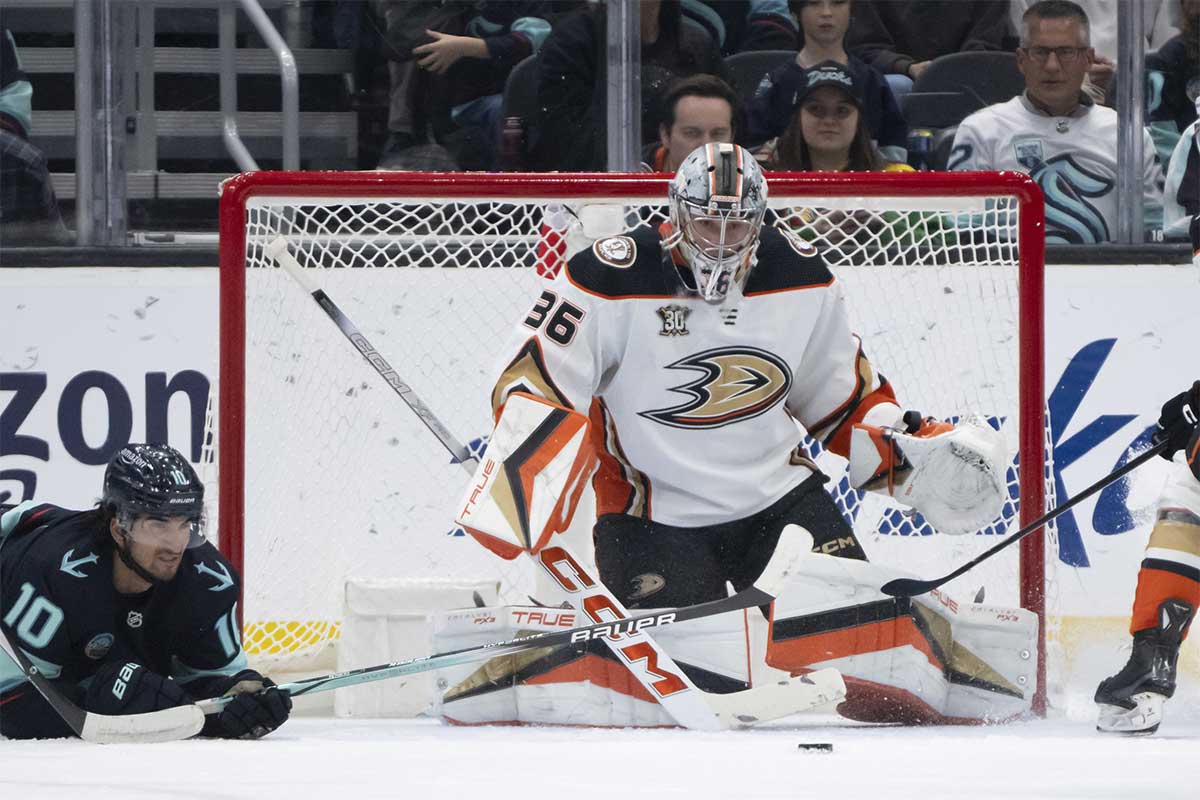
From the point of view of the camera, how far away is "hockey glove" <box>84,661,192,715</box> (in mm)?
2793

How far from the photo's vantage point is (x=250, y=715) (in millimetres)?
2816

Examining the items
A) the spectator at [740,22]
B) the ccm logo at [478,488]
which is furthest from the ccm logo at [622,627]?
the spectator at [740,22]

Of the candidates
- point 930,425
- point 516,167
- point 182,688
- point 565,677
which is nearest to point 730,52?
point 516,167

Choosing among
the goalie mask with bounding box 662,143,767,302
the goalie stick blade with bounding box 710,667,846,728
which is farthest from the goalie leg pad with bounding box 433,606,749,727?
the goalie mask with bounding box 662,143,767,302

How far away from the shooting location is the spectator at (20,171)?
3959 millimetres

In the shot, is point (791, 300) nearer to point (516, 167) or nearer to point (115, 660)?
point (516, 167)

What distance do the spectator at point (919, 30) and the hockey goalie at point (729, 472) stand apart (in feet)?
3.19

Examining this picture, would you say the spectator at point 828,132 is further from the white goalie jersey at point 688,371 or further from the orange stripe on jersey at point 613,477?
the orange stripe on jersey at point 613,477

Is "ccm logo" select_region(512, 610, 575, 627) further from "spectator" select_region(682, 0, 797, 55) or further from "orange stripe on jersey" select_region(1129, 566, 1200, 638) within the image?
"spectator" select_region(682, 0, 797, 55)

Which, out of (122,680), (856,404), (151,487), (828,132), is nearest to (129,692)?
(122,680)

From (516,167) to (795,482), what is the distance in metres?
1.11

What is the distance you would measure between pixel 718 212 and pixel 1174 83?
150 cm

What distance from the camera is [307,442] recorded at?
3682 mm

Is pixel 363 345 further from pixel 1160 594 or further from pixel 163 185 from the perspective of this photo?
pixel 1160 594
